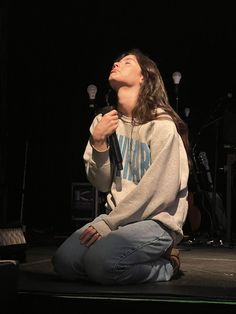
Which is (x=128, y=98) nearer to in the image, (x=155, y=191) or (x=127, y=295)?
(x=155, y=191)

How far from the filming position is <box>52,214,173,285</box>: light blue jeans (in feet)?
6.15

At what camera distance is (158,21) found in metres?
6.19

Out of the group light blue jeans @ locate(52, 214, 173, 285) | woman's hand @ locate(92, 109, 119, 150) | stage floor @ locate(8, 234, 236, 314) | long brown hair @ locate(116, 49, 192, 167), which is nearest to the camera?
stage floor @ locate(8, 234, 236, 314)

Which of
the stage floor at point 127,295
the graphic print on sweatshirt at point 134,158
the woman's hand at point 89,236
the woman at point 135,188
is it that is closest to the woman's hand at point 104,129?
the woman at point 135,188

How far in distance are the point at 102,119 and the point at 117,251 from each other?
1.56 ft

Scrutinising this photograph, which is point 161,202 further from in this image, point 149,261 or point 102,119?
point 102,119

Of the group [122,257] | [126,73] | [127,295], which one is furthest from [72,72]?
[127,295]

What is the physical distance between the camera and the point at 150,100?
2.13 meters

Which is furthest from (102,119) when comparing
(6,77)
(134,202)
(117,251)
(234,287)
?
(6,77)

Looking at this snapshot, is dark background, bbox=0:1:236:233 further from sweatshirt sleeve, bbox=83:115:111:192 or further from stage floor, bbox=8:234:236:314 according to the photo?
stage floor, bbox=8:234:236:314

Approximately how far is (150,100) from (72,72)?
4.47 m

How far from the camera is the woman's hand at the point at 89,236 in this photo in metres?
1.94

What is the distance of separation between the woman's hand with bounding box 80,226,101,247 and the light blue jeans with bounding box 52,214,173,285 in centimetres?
3

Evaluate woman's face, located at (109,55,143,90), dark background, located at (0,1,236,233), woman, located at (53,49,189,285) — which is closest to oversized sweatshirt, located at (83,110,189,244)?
woman, located at (53,49,189,285)
